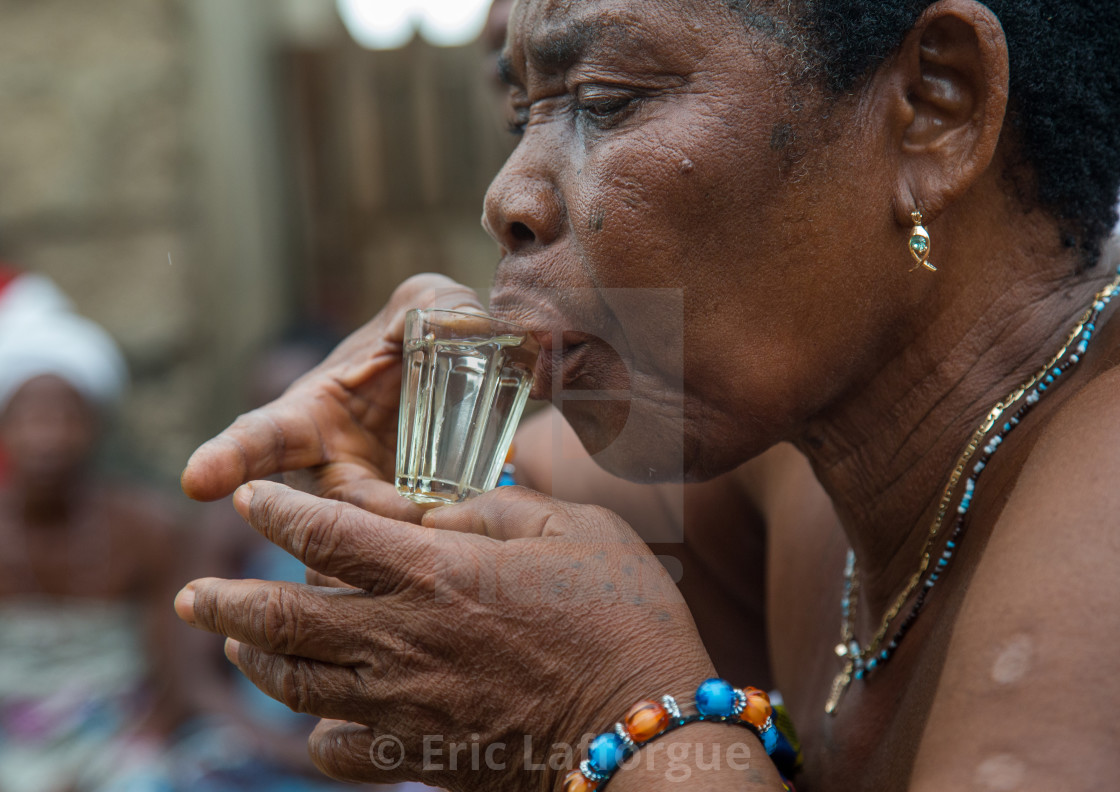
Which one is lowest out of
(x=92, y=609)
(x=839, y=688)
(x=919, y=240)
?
(x=92, y=609)

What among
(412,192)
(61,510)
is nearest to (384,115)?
(412,192)

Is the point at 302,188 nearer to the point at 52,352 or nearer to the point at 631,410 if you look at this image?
the point at 52,352

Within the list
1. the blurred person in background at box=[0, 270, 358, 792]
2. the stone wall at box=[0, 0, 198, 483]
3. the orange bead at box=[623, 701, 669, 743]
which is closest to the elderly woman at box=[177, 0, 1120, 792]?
the orange bead at box=[623, 701, 669, 743]

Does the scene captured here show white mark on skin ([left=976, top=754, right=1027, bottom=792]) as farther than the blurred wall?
No

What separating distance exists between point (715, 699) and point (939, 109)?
747mm

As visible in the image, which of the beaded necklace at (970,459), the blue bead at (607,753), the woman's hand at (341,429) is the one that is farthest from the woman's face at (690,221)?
the blue bead at (607,753)

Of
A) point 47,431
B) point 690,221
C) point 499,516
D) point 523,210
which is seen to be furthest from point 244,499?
point 47,431

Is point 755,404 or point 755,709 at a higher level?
point 755,404

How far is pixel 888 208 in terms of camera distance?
132cm

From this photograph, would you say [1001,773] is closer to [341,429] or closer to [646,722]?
[646,722]

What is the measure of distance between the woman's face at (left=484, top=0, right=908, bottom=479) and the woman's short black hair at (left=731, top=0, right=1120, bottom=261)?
0.06m

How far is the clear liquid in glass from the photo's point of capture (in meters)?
1.42

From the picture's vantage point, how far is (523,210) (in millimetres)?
1356

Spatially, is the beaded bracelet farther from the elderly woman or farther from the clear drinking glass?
the clear drinking glass
